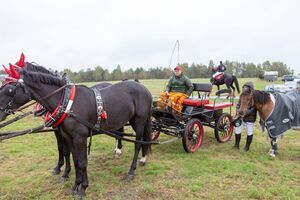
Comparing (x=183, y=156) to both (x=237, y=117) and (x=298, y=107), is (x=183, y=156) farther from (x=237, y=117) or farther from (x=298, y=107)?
(x=298, y=107)

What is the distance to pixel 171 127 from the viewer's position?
6.24 meters

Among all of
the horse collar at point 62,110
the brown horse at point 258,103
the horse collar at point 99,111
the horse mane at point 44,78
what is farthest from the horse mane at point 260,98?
the horse mane at point 44,78

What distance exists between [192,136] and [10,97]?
4043mm

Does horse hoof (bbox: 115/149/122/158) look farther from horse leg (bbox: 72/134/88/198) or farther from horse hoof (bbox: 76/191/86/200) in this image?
horse hoof (bbox: 76/191/86/200)

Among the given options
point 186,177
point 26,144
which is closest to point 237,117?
point 186,177

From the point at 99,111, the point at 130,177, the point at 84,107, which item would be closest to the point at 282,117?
the point at 130,177

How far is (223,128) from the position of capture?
7211mm

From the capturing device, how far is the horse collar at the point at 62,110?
12.3ft

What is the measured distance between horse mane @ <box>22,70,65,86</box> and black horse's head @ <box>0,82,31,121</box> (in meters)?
0.19

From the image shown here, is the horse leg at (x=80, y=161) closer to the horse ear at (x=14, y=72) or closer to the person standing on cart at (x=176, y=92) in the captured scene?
the horse ear at (x=14, y=72)

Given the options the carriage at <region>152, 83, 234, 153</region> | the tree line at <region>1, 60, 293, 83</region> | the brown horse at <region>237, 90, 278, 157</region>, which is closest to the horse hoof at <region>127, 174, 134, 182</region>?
the carriage at <region>152, 83, 234, 153</region>

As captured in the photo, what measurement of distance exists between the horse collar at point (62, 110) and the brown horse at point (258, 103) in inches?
145

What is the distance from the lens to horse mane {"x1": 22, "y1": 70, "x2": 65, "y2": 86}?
3.64 metres

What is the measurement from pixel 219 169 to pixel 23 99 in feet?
12.2
